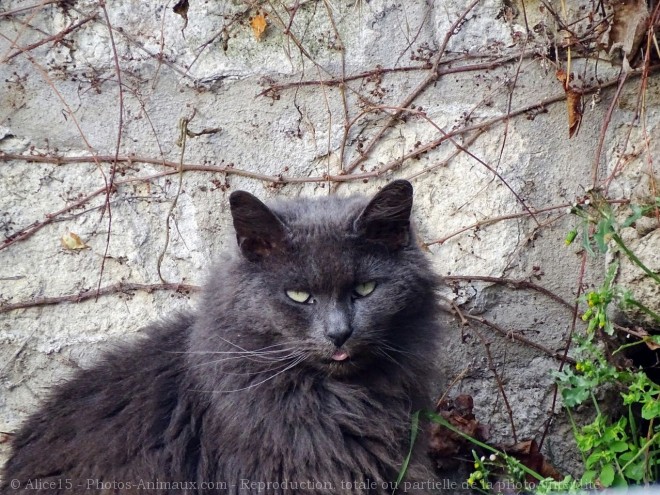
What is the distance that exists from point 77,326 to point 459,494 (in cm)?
189

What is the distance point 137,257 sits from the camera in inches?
163

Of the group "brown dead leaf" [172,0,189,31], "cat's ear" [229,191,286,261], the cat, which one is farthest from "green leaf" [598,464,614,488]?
"brown dead leaf" [172,0,189,31]

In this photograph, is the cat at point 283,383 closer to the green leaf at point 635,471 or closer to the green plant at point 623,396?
the green plant at point 623,396

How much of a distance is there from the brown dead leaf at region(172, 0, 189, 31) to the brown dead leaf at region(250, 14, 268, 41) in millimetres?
311

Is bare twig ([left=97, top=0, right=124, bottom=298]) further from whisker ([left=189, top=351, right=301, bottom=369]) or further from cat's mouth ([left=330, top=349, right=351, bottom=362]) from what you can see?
cat's mouth ([left=330, top=349, right=351, bottom=362])

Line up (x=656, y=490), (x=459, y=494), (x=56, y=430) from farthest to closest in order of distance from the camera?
(x=459, y=494) → (x=56, y=430) → (x=656, y=490)

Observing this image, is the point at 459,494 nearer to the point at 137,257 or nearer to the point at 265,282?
the point at 265,282

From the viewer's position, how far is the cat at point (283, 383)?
321cm

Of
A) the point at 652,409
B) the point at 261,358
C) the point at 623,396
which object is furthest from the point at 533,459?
the point at 261,358

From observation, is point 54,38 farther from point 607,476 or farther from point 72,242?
point 607,476

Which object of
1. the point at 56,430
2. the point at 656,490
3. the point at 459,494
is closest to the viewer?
the point at 656,490

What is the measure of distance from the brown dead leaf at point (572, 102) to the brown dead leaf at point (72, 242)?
2272 mm

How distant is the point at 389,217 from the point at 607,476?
4.14 feet

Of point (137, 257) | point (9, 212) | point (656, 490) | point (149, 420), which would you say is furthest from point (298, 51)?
point (656, 490)
